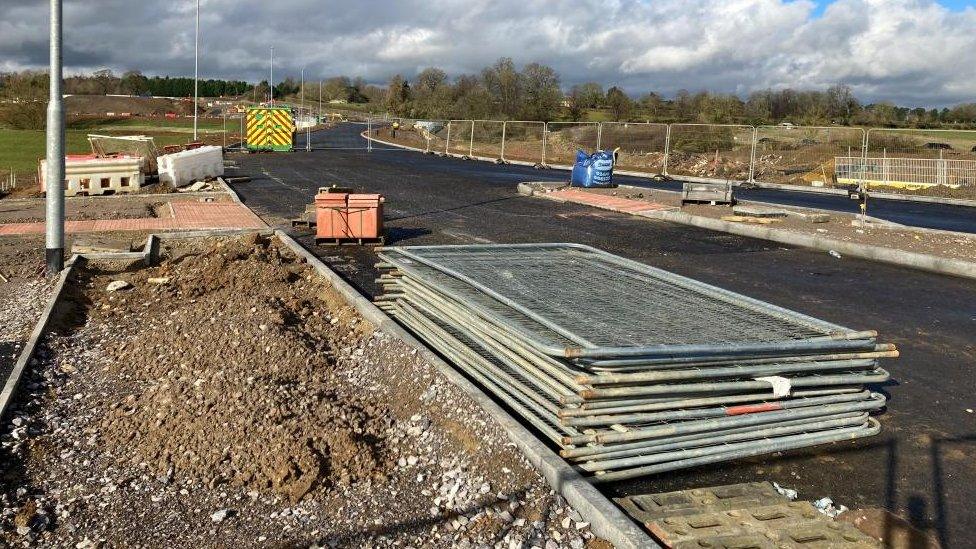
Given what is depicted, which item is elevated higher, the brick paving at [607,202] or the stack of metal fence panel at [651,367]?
the brick paving at [607,202]

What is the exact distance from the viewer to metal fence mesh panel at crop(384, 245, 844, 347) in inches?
230

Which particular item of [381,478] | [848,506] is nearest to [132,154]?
[381,478]

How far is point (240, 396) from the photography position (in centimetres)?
580

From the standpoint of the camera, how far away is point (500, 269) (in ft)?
26.2

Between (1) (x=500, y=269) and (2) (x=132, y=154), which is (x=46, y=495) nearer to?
(1) (x=500, y=269)

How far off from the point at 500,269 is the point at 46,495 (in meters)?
4.38

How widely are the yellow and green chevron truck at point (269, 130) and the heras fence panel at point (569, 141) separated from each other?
40.3 feet

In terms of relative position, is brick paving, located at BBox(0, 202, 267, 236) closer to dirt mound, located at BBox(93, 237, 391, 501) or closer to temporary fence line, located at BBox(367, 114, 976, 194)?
dirt mound, located at BBox(93, 237, 391, 501)

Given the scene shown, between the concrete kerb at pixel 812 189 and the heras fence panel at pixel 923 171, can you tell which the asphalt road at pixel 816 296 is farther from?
→ the heras fence panel at pixel 923 171

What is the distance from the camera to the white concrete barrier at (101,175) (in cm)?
1958

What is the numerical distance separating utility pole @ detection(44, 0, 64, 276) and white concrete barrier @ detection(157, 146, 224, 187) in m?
11.0

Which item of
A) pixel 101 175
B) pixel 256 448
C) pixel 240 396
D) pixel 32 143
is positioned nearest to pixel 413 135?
pixel 32 143

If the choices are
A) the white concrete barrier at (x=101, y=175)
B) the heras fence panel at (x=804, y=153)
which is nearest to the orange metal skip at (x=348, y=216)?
the white concrete barrier at (x=101, y=175)

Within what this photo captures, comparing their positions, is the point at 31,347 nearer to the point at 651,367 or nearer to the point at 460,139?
the point at 651,367
